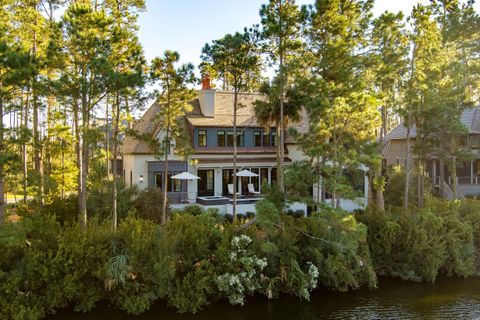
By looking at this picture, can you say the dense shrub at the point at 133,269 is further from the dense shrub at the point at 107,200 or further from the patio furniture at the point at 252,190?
the patio furniture at the point at 252,190

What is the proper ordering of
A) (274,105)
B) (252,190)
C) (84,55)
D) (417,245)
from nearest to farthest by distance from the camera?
1. (84,55)
2. (417,245)
3. (274,105)
4. (252,190)

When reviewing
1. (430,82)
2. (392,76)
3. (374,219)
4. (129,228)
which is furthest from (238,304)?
(430,82)

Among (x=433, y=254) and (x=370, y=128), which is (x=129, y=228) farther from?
(x=433, y=254)

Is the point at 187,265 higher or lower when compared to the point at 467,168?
lower

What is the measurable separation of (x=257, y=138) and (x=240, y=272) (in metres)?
15.0

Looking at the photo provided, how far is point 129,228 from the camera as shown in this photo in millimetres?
13812

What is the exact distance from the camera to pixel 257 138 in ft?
91.0

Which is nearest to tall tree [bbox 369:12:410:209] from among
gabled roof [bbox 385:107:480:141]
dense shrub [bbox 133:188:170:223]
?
dense shrub [bbox 133:188:170:223]

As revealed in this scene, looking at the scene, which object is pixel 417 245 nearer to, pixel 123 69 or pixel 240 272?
pixel 240 272

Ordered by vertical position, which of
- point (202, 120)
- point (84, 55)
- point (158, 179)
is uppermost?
point (84, 55)

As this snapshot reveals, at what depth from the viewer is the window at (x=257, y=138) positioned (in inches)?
1090

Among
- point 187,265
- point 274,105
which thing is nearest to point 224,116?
point 274,105

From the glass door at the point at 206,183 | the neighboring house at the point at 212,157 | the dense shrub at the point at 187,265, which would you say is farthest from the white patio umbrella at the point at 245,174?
the dense shrub at the point at 187,265

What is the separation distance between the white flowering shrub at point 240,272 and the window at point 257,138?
14.0 meters
